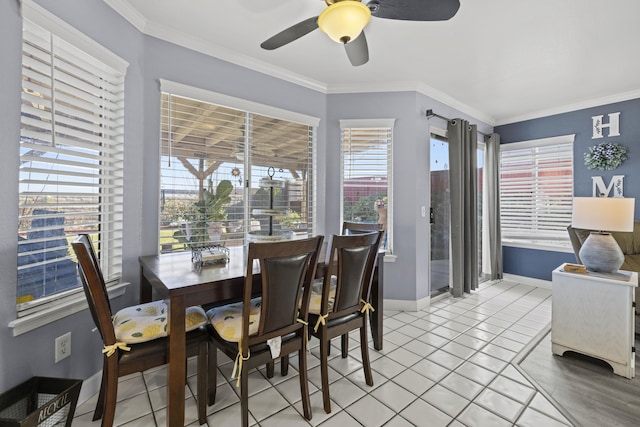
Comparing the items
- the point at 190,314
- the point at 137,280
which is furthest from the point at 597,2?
the point at 137,280

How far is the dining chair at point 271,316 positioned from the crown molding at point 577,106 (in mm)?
4556

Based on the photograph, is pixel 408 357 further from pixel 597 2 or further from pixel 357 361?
pixel 597 2

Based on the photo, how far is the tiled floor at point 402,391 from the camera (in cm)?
168

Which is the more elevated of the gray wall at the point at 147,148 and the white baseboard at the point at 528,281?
the gray wall at the point at 147,148

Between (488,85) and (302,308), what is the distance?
3.43 metres

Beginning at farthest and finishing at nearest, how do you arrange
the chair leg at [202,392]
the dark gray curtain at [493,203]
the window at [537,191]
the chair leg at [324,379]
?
the dark gray curtain at [493,203] < the window at [537,191] < the chair leg at [324,379] < the chair leg at [202,392]

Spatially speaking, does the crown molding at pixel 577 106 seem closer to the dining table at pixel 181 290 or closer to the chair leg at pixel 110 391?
the dining table at pixel 181 290

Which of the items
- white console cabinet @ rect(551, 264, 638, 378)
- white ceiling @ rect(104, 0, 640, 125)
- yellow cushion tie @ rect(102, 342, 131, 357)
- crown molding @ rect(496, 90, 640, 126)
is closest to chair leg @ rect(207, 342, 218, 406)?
yellow cushion tie @ rect(102, 342, 131, 357)

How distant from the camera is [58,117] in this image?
170cm

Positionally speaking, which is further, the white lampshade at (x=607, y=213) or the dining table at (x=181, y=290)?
the white lampshade at (x=607, y=213)

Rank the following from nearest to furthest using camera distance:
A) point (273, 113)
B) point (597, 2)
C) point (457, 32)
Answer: point (597, 2), point (457, 32), point (273, 113)

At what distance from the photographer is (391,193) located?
3504mm

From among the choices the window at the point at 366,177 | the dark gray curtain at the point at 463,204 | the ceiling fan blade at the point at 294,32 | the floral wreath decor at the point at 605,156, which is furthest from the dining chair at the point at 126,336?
the floral wreath decor at the point at 605,156

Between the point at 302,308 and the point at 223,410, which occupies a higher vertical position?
the point at 302,308
